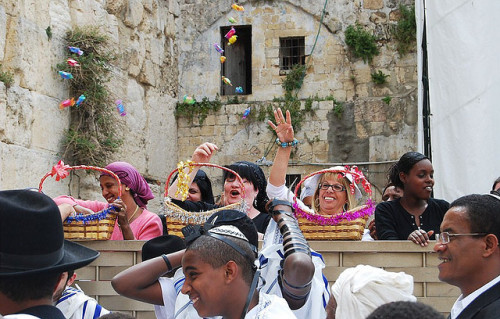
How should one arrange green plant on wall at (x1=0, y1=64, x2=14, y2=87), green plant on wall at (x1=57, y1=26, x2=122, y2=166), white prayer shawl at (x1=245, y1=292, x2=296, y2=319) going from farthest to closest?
1. green plant on wall at (x1=57, y1=26, x2=122, y2=166)
2. green plant on wall at (x1=0, y1=64, x2=14, y2=87)
3. white prayer shawl at (x1=245, y1=292, x2=296, y2=319)

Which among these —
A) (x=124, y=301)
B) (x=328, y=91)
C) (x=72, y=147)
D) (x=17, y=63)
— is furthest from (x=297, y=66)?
(x=124, y=301)

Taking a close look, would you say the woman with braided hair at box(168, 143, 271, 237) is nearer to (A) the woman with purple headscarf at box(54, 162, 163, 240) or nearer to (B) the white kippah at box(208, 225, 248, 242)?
(A) the woman with purple headscarf at box(54, 162, 163, 240)

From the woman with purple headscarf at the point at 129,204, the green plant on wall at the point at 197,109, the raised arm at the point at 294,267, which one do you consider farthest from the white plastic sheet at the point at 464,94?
the green plant on wall at the point at 197,109

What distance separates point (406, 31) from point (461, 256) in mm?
8951

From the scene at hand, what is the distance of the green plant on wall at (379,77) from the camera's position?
38.3ft

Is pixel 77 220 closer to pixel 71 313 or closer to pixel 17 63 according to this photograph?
pixel 71 313

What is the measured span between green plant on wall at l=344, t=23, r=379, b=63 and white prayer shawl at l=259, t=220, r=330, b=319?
805cm

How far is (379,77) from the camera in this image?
38.3 feet

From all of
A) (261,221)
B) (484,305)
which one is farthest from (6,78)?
(484,305)

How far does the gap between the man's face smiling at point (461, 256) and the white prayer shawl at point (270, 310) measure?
69 centimetres

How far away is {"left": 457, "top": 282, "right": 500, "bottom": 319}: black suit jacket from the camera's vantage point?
2846 mm

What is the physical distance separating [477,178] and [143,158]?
17.6ft


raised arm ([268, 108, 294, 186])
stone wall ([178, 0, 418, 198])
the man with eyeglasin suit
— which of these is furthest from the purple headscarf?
stone wall ([178, 0, 418, 198])

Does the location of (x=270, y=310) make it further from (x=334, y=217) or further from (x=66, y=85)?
(x=66, y=85)
